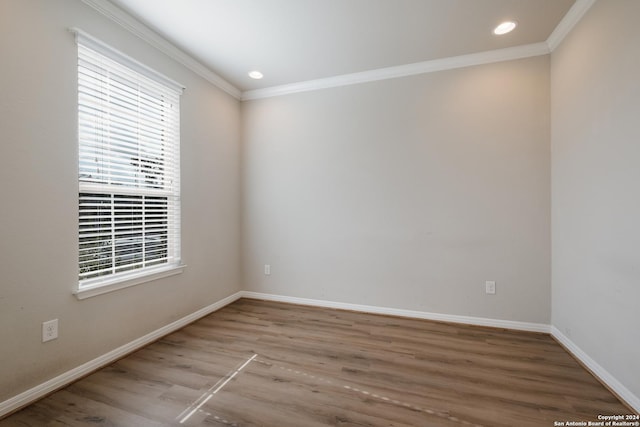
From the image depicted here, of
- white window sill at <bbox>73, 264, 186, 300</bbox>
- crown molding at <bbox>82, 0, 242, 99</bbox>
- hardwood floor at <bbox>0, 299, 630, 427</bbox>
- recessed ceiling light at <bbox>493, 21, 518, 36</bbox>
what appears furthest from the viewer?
recessed ceiling light at <bbox>493, 21, 518, 36</bbox>

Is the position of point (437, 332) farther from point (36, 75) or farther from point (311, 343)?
point (36, 75)

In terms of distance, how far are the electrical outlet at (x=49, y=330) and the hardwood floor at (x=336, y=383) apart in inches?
14.1

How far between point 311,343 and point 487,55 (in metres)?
3.22

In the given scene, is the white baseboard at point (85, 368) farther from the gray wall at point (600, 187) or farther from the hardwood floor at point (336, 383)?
the gray wall at point (600, 187)

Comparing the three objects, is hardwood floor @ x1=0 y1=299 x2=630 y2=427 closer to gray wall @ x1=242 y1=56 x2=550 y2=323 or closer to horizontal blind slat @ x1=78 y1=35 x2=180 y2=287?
gray wall @ x1=242 y1=56 x2=550 y2=323

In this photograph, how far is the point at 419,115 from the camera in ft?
9.39

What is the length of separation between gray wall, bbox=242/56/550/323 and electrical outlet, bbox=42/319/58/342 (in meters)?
1.99

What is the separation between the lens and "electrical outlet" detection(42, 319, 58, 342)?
170 cm

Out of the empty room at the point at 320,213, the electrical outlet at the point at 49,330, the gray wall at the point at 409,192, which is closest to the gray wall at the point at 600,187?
the empty room at the point at 320,213

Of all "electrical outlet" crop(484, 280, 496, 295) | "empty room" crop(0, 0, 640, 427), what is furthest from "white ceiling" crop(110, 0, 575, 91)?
"electrical outlet" crop(484, 280, 496, 295)

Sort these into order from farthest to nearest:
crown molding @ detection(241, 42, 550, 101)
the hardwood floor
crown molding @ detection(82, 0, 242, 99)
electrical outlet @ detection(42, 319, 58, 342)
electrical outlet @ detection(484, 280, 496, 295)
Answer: electrical outlet @ detection(484, 280, 496, 295), crown molding @ detection(241, 42, 550, 101), crown molding @ detection(82, 0, 242, 99), electrical outlet @ detection(42, 319, 58, 342), the hardwood floor

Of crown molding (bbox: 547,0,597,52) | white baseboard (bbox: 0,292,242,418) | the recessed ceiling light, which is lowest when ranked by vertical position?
white baseboard (bbox: 0,292,242,418)

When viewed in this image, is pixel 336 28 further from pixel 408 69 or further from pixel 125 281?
pixel 125 281

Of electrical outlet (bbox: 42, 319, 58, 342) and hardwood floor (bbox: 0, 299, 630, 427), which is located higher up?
electrical outlet (bbox: 42, 319, 58, 342)
